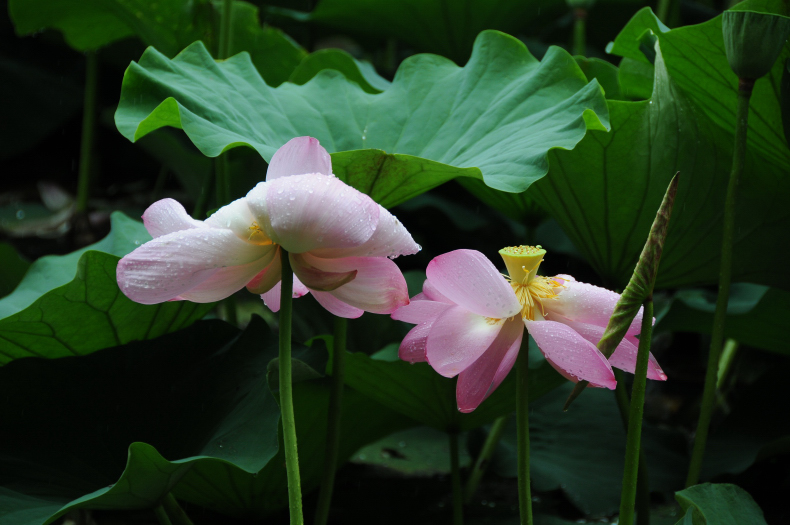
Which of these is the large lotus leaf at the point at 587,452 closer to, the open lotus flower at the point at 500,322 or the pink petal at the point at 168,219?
the open lotus flower at the point at 500,322

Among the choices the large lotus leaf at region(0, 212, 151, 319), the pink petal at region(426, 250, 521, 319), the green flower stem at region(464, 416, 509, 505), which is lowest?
the green flower stem at region(464, 416, 509, 505)

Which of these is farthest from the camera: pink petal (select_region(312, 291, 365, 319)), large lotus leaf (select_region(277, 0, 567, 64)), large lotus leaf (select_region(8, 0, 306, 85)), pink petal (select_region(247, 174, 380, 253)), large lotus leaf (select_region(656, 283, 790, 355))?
large lotus leaf (select_region(277, 0, 567, 64))

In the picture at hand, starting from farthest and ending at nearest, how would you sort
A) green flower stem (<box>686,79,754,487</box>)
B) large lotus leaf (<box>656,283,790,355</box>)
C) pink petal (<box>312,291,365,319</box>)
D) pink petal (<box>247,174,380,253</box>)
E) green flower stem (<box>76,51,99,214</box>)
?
green flower stem (<box>76,51,99,214</box>) < large lotus leaf (<box>656,283,790,355</box>) < green flower stem (<box>686,79,754,487</box>) < pink petal (<box>312,291,365,319</box>) < pink petal (<box>247,174,380,253</box>)

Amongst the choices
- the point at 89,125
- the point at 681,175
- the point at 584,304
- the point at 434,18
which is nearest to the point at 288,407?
the point at 584,304

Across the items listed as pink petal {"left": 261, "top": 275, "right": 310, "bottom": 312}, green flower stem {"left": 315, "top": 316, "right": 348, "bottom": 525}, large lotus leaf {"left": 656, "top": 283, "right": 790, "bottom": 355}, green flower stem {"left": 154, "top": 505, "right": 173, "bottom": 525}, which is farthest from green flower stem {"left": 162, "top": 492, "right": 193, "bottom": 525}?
large lotus leaf {"left": 656, "top": 283, "right": 790, "bottom": 355}

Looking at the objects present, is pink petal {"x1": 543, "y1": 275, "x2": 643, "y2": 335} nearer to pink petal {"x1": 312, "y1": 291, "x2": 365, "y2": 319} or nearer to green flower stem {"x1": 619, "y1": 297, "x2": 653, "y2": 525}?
green flower stem {"x1": 619, "y1": 297, "x2": 653, "y2": 525}

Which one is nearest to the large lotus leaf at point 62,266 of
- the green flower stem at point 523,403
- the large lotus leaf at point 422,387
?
the large lotus leaf at point 422,387

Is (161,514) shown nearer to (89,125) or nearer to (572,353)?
(572,353)
